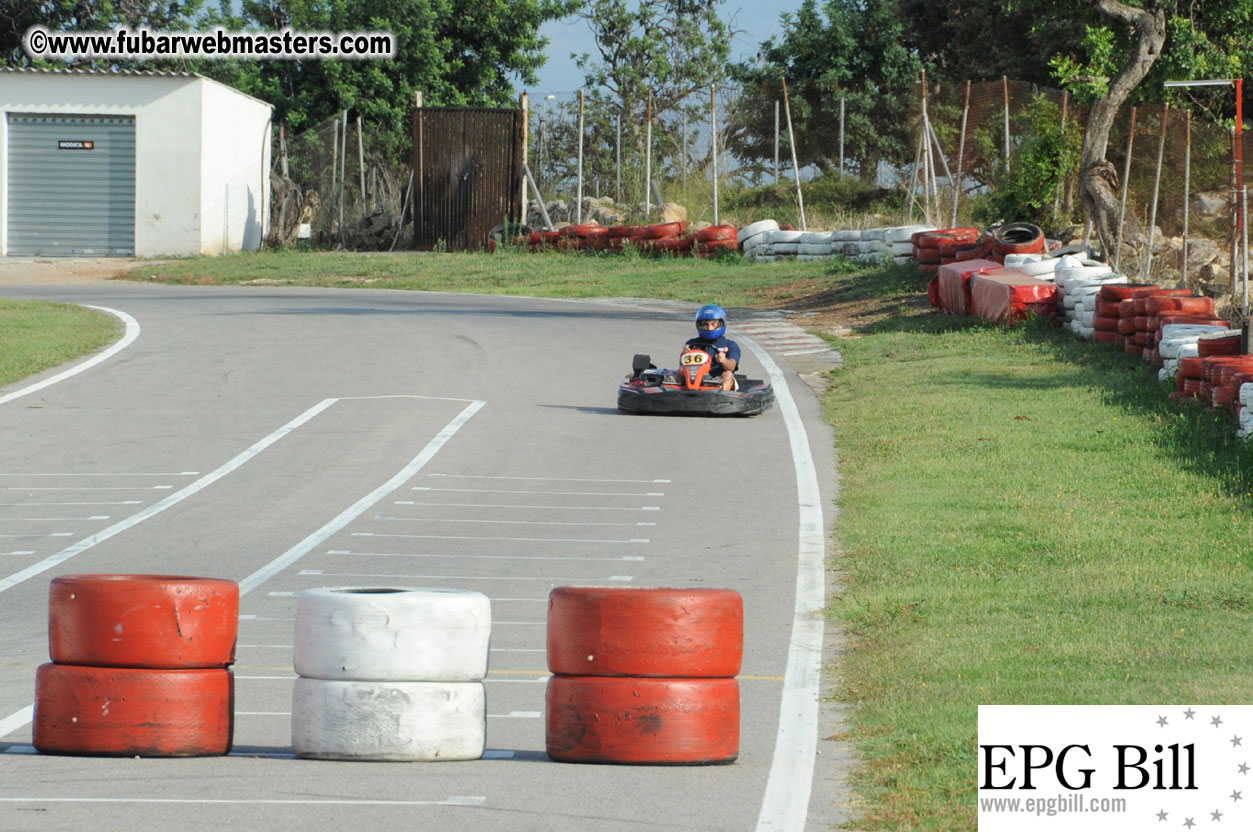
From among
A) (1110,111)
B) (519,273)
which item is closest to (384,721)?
(1110,111)

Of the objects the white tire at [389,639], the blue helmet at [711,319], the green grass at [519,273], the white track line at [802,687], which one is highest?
the green grass at [519,273]

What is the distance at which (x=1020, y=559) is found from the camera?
9453 mm

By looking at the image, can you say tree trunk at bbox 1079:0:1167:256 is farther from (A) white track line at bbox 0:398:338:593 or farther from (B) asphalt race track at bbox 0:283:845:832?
(A) white track line at bbox 0:398:338:593

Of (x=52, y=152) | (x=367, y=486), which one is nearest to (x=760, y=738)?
(x=367, y=486)

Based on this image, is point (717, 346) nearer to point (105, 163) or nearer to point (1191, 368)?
point (1191, 368)

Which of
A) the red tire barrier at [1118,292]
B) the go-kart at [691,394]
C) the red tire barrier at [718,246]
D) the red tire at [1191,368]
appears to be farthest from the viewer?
the red tire barrier at [718,246]

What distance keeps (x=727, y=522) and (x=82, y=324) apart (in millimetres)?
13765

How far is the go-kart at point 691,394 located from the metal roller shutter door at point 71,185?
23.5 metres

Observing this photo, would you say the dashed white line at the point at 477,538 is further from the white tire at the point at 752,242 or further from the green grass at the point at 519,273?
the white tire at the point at 752,242

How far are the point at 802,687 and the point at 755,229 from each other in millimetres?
25636

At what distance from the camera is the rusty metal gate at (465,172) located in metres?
37.0

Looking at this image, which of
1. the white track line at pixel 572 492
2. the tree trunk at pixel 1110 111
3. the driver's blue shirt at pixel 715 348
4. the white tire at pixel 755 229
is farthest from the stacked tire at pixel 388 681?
the white tire at pixel 755 229

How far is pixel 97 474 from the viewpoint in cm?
1305

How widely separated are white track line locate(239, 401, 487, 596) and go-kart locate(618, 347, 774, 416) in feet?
5.21
